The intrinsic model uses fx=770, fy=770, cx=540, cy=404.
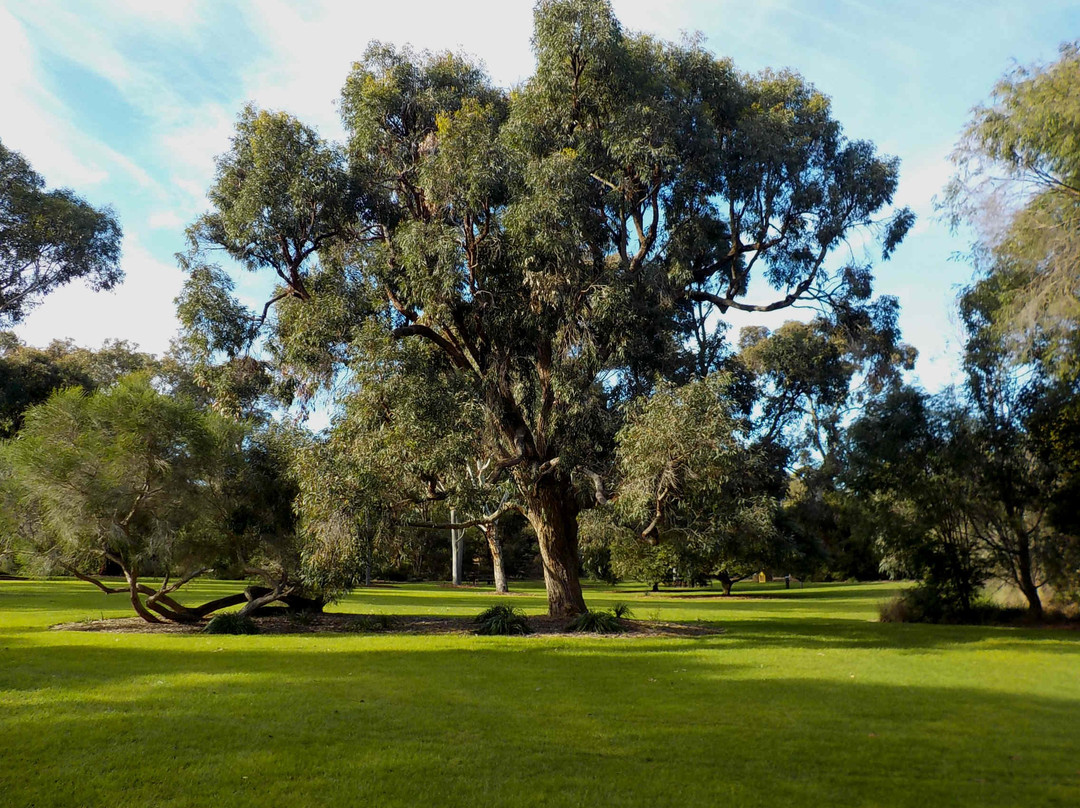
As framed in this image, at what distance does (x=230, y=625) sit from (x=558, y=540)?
26.9 feet

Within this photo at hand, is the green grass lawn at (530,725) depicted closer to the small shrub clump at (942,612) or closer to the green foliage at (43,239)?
the small shrub clump at (942,612)

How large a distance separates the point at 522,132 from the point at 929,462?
14.6 meters

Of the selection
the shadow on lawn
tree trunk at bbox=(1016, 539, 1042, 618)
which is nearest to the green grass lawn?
the shadow on lawn

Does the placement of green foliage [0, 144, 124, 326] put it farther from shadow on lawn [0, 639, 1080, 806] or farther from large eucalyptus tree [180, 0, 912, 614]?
shadow on lawn [0, 639, 1080, 806]

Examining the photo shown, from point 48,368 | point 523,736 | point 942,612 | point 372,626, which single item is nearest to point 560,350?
point 372,626

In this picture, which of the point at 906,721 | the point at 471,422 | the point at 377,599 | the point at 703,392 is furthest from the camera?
the point at 377,599

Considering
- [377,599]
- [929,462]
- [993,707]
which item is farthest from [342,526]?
[377,599]

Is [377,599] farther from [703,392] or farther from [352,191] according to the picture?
[703,392]

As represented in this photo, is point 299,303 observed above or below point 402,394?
above

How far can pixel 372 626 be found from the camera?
19672mm

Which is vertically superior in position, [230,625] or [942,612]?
[230,625]

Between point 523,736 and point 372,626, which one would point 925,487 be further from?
point 523,736

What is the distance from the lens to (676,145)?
18.6m

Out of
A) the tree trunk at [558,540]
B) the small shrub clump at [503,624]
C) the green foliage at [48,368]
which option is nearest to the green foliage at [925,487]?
the tree trunk at [558,540]
